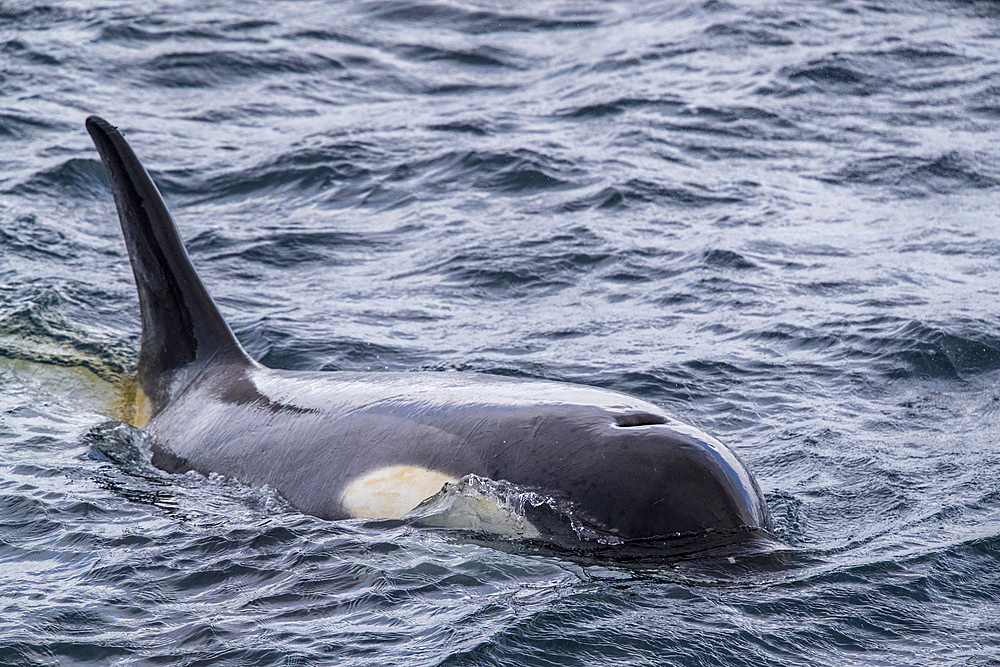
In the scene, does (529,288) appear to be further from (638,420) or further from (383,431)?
(638,420)

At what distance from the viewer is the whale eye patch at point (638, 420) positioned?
207 inches

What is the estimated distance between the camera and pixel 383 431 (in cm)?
584

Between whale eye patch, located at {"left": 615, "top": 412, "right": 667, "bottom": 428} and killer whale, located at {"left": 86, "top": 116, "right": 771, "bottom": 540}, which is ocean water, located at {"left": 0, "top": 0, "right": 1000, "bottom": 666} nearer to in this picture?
killer whale, located at {"left": 86, "top": 116, "right": 771, "bottom": 540}

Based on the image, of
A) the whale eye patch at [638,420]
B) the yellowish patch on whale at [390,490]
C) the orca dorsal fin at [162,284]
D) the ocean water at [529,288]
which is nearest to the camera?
the ocean water at [529,288]

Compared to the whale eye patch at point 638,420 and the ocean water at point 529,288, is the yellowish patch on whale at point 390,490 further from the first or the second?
the whale eye patch at point 638,420

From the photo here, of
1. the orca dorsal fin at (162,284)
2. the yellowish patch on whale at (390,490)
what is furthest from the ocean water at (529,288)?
the orca dorsal fin at (162,284)

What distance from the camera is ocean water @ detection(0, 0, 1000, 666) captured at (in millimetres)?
4957

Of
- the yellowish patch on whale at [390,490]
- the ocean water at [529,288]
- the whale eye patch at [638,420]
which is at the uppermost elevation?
the whale eye patch at [638,420]

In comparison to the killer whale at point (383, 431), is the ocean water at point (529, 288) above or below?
below

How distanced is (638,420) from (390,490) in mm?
1149

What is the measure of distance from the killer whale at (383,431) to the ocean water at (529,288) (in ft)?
0.63

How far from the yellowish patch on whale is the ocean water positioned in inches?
4.9

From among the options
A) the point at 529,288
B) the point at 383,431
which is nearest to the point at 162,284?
the point at 383,431

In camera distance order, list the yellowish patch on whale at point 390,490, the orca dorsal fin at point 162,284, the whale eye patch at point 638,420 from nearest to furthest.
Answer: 1. the whale eye patch at point 638,420
2. the yellowish patch on whale at point 390,490
3. the orca dorsal fin at point 162,284
